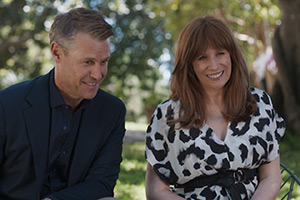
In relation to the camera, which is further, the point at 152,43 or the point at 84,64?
the point at 152,43

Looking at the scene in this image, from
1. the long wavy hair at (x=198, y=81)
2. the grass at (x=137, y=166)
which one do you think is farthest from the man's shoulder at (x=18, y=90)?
the grass at (x=137, y=166)

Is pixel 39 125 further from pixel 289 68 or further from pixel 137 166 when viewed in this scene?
pixel 289 68

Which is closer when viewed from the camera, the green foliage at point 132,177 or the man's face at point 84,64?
the man's face at point 84,64

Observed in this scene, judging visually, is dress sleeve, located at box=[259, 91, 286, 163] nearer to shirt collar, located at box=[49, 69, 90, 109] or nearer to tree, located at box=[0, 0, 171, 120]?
shirt collar, located at box=[49, 69, 90, 109]

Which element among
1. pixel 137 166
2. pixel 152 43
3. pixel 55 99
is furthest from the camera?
pixel 152 43

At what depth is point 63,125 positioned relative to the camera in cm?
298

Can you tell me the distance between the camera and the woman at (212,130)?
3.06m

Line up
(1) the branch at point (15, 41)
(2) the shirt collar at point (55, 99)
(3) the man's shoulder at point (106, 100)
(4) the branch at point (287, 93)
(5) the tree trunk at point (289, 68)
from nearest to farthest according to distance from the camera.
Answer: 1. (2) the shirt collar at point (55, 99)
2. (3) the man's shoulder at point (106, 100)
3. (5) the tree trunk at point (289, 68)
4. (4) the branch at point (287, 93)
5. (1) the branch at point (15, 41)

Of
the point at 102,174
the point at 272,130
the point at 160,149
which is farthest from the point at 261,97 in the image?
the point at 102,174

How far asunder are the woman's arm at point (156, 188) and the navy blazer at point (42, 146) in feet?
0.76

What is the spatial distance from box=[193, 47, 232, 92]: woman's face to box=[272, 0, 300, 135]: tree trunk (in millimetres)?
6904

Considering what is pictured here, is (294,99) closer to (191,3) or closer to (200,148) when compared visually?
(191,3)

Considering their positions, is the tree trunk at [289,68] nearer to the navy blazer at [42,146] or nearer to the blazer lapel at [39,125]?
the navy blazer at [42,146]

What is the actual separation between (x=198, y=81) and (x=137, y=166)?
4709mm
